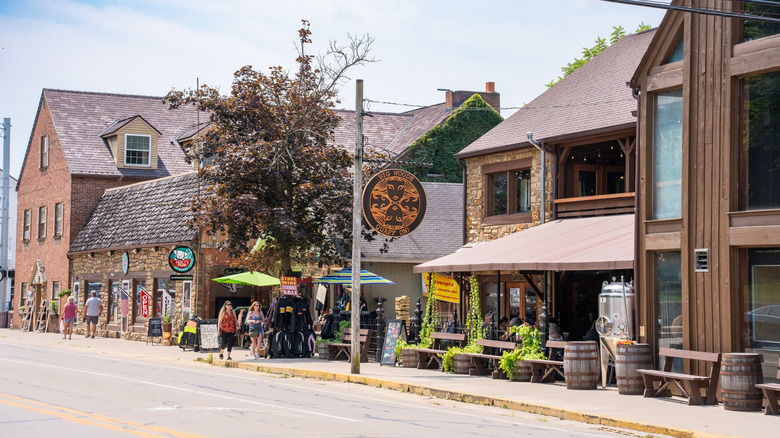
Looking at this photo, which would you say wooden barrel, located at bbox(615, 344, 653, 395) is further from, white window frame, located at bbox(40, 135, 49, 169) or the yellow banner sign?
white window frame, located at bbox(40, 135, 49, 169)

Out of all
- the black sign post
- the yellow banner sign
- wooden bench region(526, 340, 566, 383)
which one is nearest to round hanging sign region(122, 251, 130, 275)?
the black sign post

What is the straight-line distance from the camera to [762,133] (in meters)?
14.9

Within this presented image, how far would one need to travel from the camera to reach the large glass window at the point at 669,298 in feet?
52.4

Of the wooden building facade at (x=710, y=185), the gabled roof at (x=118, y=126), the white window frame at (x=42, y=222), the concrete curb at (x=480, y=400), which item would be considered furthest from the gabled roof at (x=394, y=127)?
the wooden building facade at (x=710, y=185)

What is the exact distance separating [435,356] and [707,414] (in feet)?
27.9

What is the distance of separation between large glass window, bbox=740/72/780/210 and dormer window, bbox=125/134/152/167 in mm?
30560

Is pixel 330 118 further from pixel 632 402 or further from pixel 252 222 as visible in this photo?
pixel 632 402

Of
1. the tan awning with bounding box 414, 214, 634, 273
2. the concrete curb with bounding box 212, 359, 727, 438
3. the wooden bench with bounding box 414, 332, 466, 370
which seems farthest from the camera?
the wooden bench with bounding box 414, 332, 466, 370

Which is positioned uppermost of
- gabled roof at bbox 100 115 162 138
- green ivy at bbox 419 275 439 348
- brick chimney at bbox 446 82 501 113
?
brick chimney at bbox 446 82 501 113

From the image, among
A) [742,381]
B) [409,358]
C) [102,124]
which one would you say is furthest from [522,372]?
[102,124]

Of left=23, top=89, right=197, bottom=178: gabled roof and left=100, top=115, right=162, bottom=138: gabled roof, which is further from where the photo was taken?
left=23, top=89, right=197, bottom=178: gabled roof

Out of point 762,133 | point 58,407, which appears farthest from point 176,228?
point 762,133

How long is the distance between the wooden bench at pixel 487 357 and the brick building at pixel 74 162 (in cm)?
2070

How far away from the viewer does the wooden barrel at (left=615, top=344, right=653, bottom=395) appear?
16031 millimetres
